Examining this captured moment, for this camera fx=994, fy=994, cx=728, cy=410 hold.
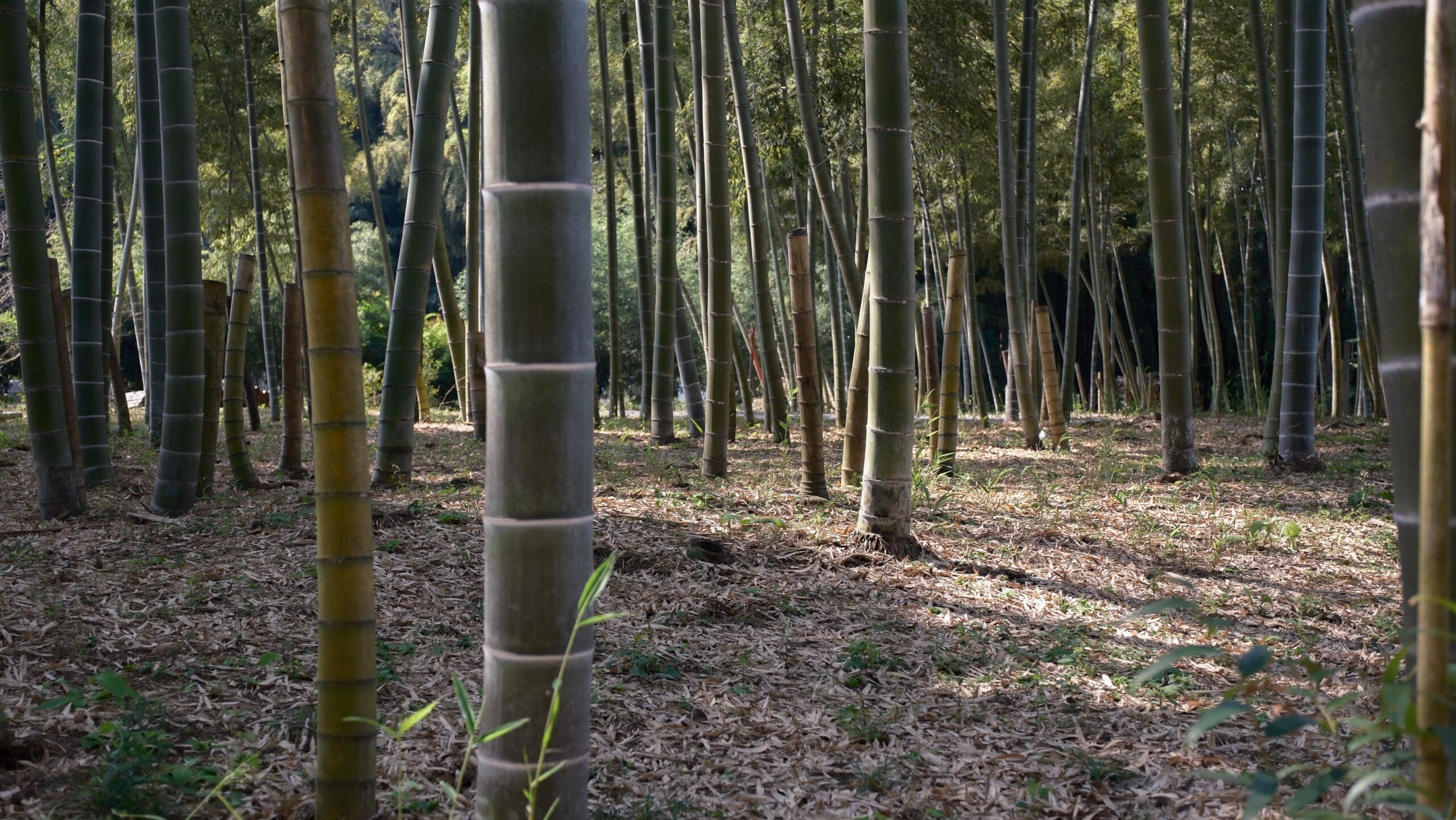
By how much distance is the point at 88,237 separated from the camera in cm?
422

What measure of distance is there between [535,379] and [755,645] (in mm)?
1573

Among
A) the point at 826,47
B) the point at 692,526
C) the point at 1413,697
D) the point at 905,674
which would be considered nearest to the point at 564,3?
the point at 1413,697

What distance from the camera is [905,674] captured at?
→ 254cm

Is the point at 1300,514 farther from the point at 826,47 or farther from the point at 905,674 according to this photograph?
the point at 826,47

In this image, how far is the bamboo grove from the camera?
133 centimetres

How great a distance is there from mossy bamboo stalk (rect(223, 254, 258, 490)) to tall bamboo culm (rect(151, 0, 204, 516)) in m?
0.39

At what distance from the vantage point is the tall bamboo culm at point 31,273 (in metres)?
3.46

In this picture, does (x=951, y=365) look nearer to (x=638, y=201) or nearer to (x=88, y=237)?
(x=638, y=201)

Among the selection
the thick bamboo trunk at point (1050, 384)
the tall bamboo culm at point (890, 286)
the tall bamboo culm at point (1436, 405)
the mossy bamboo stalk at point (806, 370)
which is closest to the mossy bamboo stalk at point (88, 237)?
the mossy bamboo stalk at point (806, 370)

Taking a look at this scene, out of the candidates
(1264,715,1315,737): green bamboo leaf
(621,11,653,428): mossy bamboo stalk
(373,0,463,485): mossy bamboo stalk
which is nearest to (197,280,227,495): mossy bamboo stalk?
(373,0,463,485): mossy bamboo stalk

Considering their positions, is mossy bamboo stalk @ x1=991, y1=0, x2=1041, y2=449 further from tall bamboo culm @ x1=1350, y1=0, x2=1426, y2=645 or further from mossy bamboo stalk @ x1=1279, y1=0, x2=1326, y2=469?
tall bamboo culm @ x1=1350, y1=0, x2=1426, y2=645

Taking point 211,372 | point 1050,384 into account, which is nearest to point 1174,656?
point 211,372

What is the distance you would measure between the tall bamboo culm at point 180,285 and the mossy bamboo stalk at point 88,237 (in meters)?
0.62

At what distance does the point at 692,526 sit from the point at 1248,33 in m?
7.47
